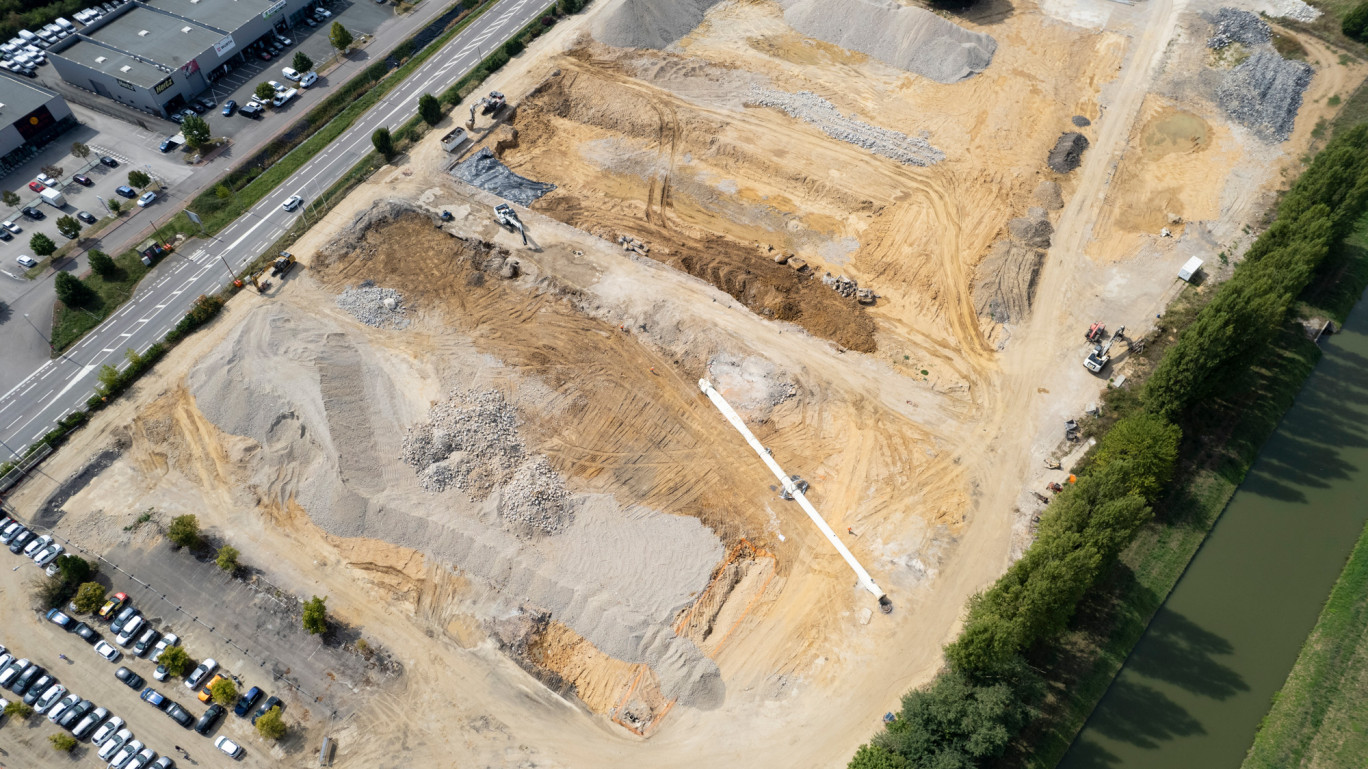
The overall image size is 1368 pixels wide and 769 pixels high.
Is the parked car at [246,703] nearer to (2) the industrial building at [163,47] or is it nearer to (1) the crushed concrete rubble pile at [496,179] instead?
(1) the crushed concrete rubble pile at [496,179]

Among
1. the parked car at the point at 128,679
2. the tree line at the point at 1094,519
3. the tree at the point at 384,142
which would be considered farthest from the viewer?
the tree at the point at 384,142

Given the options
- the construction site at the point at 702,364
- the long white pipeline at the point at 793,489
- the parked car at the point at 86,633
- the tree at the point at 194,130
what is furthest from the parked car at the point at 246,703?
the tree at the point at 194,130

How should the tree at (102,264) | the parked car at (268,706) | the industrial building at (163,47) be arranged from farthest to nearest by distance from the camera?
1. the industrial building at (163,47)
2. the tree at (102,264)
3. the parked car at (268,706)

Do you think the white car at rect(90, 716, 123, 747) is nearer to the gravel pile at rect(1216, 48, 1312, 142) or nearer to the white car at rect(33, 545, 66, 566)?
the white car at rect(33, 545, 66, 566)

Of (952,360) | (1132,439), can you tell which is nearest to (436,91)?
(952,360)

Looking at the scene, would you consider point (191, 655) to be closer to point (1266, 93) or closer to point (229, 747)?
point (229, 747)

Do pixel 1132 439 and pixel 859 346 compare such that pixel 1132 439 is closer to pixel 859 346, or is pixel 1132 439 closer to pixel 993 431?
pixel 993 431

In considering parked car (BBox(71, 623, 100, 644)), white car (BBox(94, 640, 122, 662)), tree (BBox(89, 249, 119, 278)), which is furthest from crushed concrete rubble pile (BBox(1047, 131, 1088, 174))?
tree (BBox(89, 249, 119, 278))
